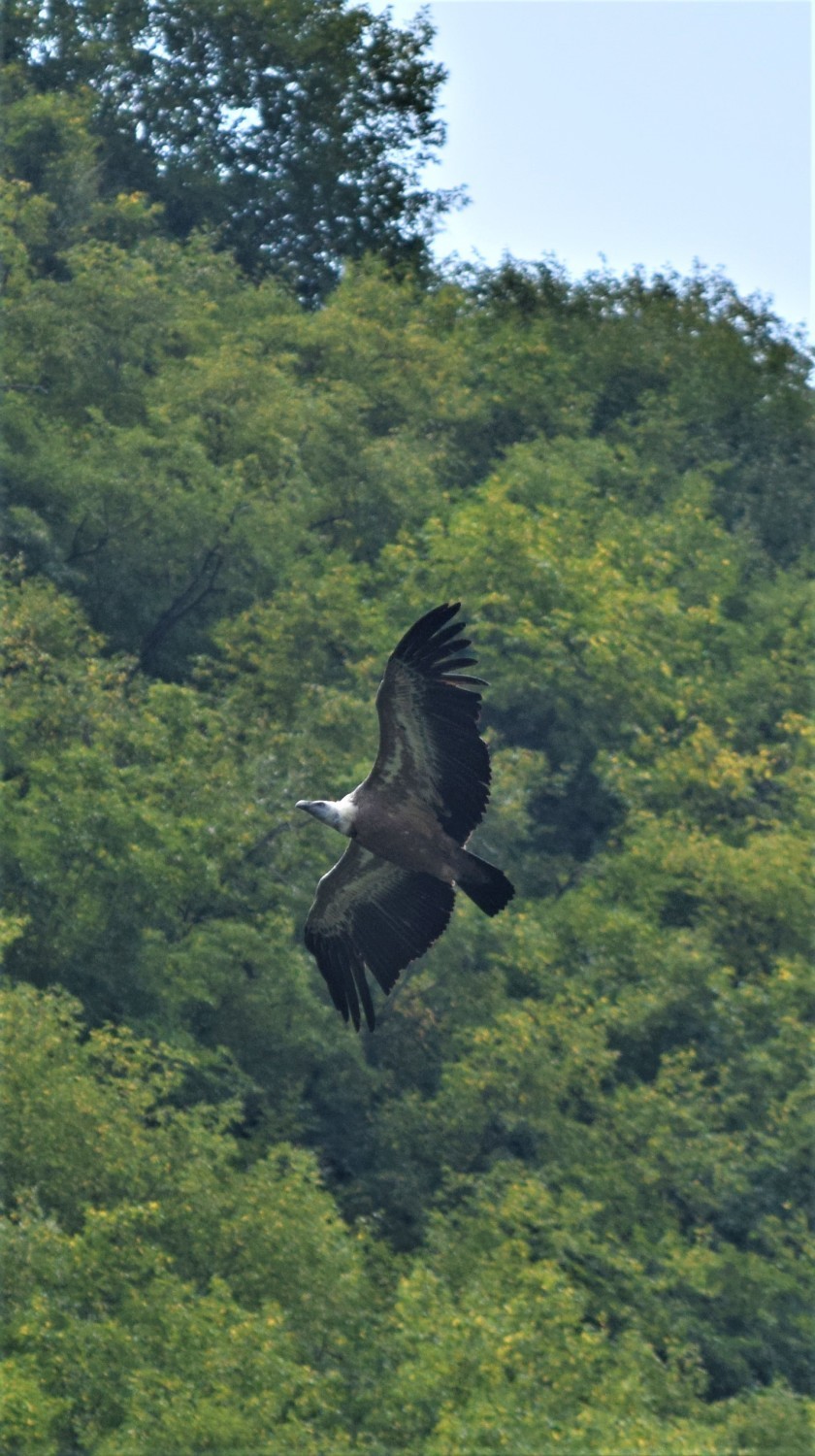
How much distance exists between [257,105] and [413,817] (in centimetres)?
3544

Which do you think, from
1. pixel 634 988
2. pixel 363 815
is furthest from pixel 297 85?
pixel 363 815

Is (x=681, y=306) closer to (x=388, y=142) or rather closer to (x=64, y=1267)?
(x=388, y=142)

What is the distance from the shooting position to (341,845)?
28.9 meters

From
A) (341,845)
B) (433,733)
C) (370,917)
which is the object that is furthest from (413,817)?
(341,845)

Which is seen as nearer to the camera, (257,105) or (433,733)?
(433,733)

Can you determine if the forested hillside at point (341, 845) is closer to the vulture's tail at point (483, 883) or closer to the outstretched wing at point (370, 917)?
the outstretched wing at point (370, 917)

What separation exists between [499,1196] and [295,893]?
4665 millimetres

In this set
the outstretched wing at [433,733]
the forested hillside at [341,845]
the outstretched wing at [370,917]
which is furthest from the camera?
the forested hillside at [341,845]

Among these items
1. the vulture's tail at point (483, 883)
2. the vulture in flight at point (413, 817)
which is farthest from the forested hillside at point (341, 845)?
the vulture's tail at point (483, 883)

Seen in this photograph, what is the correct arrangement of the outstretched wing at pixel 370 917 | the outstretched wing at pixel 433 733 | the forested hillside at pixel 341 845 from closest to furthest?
the outstretched wing at pixel 433 733, the outstretched wing at pixel 370 917, the forested hillside at pixel 341 845

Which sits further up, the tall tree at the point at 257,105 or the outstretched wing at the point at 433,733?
the tall tree at the point at 257,105

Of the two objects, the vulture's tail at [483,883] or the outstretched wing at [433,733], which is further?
the vulture's tail at [483,883]

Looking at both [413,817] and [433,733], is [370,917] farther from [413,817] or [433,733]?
[433,733]

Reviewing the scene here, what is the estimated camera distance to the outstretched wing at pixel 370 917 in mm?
13211
